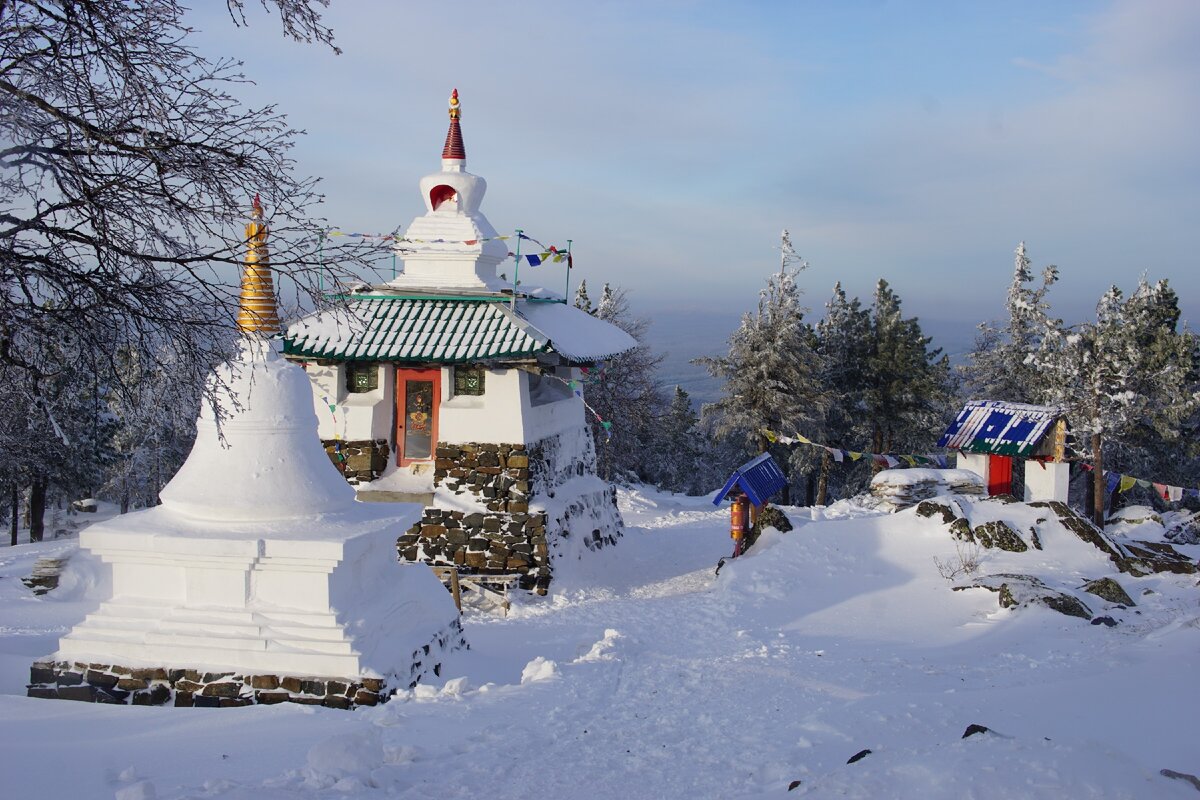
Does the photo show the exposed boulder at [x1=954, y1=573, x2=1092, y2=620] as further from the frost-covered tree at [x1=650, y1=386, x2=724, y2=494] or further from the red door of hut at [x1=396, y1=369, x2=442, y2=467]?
the frost-covered tree at [x1=650, y1=386, x2=724, y2=494]

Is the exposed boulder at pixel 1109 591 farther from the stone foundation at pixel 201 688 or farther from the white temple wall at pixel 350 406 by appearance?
the white temple wall at pixel 350 406

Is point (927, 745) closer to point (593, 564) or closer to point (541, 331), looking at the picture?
point (541, 331)

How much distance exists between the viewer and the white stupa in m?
7.41

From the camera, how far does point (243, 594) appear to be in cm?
770

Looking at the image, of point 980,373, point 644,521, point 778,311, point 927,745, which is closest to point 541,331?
point 927,745

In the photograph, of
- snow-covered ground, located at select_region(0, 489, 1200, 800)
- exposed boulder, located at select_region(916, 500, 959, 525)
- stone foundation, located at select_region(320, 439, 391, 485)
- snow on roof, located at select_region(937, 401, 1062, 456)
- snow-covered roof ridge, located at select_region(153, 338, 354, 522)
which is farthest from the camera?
snow on roof, located at select_region(937, 401, 1062, 456)

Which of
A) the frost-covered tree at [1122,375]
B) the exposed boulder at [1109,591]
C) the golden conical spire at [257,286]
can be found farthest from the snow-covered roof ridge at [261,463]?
the frost-covered tree at [1122,375]

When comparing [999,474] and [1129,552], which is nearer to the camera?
[1129,552]

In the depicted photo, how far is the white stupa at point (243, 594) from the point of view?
292 inches

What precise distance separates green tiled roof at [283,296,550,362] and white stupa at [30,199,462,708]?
5.75 meters

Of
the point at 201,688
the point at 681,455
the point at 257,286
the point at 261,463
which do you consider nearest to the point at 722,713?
the point at 201,688

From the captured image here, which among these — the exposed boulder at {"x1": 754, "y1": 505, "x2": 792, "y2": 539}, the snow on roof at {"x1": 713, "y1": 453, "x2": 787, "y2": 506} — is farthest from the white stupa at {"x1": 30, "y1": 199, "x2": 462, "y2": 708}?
the exposed boulder at {"x1": 754, "y1": 505, "x2": 792, "y2": 539}

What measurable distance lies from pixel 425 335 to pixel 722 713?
8728 millimetres

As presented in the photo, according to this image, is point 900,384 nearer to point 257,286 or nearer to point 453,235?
point 453,235
